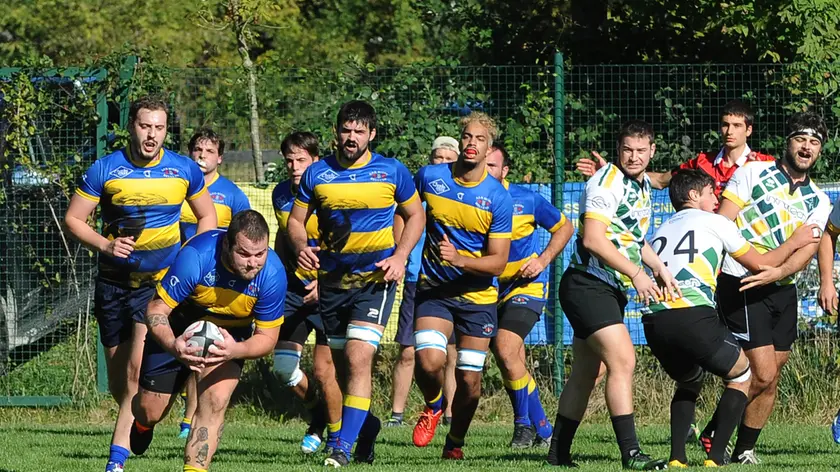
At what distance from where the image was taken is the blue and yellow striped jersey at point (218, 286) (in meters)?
6.27

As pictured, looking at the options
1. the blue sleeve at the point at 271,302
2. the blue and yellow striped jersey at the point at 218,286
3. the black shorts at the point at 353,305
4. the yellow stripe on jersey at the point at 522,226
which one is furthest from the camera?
the yellow stripe on jersey at the point at 522,226

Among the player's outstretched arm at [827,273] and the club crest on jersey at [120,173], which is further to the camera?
the player's outstretched arm at [827,273]

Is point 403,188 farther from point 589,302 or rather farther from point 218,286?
point 218,286

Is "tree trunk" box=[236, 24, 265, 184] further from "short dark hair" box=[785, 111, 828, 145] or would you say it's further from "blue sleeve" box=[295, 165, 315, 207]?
"short dark hair" box=[785, 111, 828, 145]

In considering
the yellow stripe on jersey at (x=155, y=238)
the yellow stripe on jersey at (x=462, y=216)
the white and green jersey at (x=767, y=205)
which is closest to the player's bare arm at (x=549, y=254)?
the yellow stripe on jersey at (x=462, y=216)

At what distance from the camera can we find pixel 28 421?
432 inches

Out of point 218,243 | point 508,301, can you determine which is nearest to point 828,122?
point 508,301

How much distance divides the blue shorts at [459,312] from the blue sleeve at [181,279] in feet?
7.27

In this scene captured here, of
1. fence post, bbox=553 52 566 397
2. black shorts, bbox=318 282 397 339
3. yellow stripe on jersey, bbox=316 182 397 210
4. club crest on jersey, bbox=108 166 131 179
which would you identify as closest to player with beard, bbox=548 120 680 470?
black shorts, bbox=318 282 397 339

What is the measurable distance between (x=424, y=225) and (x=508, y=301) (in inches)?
51.9

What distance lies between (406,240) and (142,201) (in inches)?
66.0

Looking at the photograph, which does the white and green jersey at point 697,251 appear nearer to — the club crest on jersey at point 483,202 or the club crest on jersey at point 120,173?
the club crest on jersey at point 483,202

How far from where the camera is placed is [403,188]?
8031 mm

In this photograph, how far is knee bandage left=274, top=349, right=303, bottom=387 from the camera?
29.7ft
